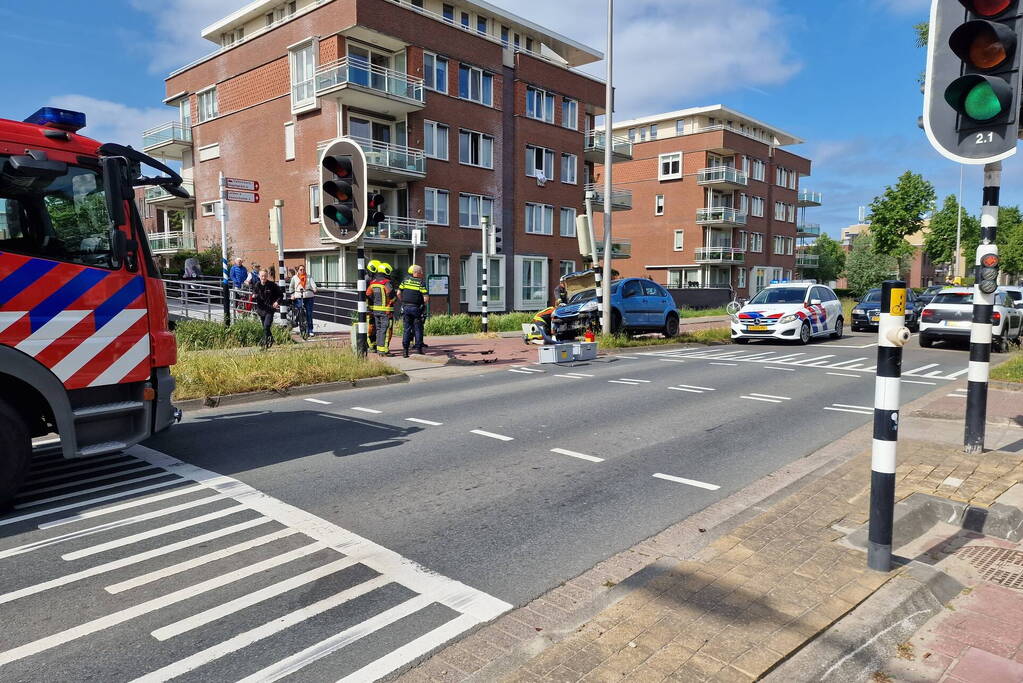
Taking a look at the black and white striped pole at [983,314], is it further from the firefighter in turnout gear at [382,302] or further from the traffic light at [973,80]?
the firefighter in turnout gear at [382,302]

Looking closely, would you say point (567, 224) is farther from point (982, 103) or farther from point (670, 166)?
point (982, 103)

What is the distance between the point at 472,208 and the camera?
3116cm

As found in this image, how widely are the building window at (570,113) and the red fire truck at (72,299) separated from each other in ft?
107

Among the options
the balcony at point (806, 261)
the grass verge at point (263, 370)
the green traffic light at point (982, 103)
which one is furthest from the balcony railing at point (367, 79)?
the balcony at point (806, 261)

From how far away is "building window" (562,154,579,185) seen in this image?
36.1m

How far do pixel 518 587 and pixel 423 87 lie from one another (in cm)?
2703

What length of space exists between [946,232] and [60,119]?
183ft

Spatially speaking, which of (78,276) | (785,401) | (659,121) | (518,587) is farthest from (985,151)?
(659,121)

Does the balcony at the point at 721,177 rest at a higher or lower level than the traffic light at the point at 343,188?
higher

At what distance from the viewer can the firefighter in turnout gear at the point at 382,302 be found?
14.0 metres

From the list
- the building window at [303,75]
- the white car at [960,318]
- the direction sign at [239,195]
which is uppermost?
the building window at [303,75]

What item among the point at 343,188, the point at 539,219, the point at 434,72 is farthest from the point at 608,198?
the point at 539,219

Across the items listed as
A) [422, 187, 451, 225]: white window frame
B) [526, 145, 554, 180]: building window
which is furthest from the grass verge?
[526, 145, 554, 180]: building window

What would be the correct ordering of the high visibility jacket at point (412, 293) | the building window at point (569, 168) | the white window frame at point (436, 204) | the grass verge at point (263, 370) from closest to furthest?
the grass verge at point (263, 370), the high visibility jacket at point (412, 293), the white window frame at point (436, 204), the building window at point (569, 168)
